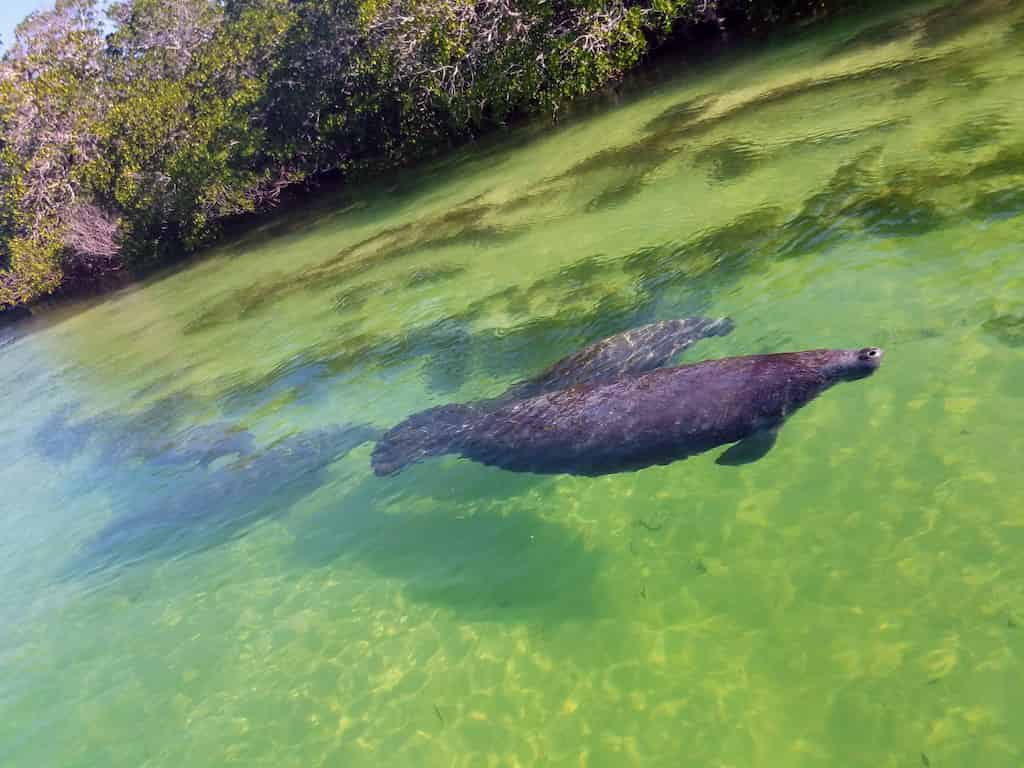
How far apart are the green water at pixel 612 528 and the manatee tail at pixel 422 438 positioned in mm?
256

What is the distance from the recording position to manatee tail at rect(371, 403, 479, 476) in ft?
23.5

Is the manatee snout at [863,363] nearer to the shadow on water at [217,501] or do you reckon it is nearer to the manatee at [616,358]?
the manatee at [616,358]

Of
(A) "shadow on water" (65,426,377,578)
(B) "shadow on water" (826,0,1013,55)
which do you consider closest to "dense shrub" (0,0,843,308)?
(B) "shadow on water" (826,0,1013,55)

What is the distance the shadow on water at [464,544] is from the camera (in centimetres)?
512

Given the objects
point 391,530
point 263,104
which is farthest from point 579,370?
point 263,104

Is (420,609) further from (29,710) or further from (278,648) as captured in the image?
(29,710)

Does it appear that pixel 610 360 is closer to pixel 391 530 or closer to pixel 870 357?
pixel 870 357

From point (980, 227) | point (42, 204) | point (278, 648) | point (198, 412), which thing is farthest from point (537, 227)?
point (42, 204)

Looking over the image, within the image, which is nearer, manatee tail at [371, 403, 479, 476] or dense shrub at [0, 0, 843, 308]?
manatee tail at [371, 403, 479, 476]

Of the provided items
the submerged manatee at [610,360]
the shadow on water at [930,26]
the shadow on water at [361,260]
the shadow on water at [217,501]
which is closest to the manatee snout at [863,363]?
the submerged manatee at [610,360]

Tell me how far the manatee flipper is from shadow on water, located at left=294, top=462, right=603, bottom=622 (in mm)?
1284

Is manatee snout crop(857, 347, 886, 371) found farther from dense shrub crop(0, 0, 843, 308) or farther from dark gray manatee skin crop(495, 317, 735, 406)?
dense shrub crop(0, 0, 843, 308)

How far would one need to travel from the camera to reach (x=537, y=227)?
526 inches

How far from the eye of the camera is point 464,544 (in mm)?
5910
